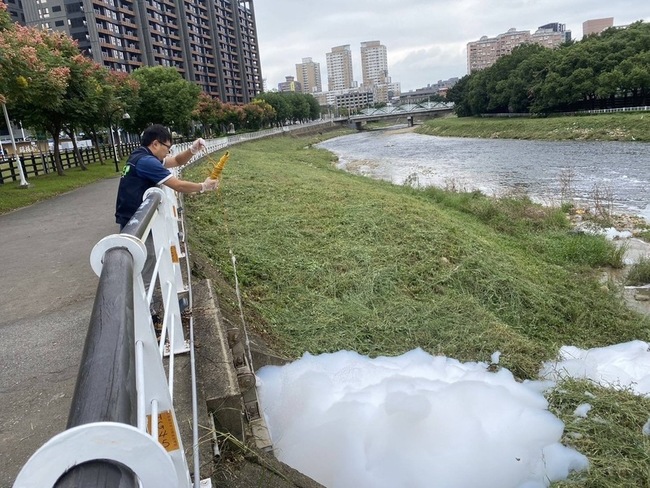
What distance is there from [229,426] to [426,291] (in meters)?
4.70

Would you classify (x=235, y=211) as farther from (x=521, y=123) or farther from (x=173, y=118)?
(x=521, y=123)

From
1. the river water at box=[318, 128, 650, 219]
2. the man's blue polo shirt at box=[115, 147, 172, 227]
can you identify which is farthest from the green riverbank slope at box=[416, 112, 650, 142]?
the man's blue polo shirt at box=[115, 147, 172, 227]

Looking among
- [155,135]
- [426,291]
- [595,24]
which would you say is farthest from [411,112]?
[595,24]

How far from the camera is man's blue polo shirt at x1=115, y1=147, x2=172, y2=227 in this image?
371cm

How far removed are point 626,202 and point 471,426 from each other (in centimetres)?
1532

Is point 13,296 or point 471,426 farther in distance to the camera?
point 13,296

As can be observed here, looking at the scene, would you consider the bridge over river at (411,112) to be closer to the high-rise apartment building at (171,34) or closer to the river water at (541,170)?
the high-rise apartment building at (171,34)

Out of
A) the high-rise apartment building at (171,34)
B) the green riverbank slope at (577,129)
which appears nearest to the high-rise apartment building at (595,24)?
the high-rise apartment building at (171,34)

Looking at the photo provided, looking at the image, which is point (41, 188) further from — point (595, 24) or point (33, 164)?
point (595, 24)

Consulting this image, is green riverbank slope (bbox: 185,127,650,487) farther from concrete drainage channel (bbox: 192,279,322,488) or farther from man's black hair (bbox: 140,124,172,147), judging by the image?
man's black hair (bbox: 140,124,172,147)

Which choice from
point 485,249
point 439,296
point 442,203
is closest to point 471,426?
point 439,296

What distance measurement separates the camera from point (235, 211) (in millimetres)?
10750

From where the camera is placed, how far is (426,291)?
7043 millimetres

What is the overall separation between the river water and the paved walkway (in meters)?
14.0
